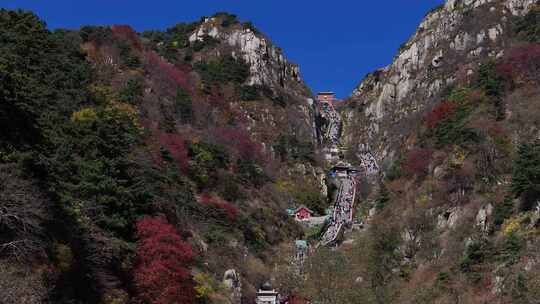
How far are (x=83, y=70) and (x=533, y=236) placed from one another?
36.4 metres

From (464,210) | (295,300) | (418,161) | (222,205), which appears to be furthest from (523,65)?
(295,300)

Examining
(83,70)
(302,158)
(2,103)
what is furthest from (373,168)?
(2,103)

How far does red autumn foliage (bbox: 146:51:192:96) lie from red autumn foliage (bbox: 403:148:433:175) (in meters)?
28.0

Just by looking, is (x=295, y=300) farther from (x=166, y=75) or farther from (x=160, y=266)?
(x=166, y=75)

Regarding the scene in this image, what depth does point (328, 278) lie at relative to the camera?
3616cm

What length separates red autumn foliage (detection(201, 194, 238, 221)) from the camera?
48.8 m

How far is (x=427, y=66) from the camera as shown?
101188 millimetres

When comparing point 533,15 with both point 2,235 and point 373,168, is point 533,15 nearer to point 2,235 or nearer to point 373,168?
point 373,168

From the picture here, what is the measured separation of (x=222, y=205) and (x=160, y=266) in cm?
1952

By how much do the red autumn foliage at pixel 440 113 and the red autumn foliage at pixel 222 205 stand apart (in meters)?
19.7

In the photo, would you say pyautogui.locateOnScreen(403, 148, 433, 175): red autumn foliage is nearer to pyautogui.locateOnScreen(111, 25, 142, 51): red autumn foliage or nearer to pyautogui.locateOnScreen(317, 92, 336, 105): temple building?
pyautogui.locateOnScreen(111, 25, 142, 51): red autumn foliage

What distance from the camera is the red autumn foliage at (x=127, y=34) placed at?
7269cm

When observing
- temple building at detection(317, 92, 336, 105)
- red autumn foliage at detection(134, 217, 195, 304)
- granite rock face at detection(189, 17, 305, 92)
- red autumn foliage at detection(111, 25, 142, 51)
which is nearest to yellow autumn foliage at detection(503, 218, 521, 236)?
red autumn foliage at detection(134, 217, 195, 304)

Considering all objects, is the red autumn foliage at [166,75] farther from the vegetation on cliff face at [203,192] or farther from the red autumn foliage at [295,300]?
the red autumn foliage at [295,300]
